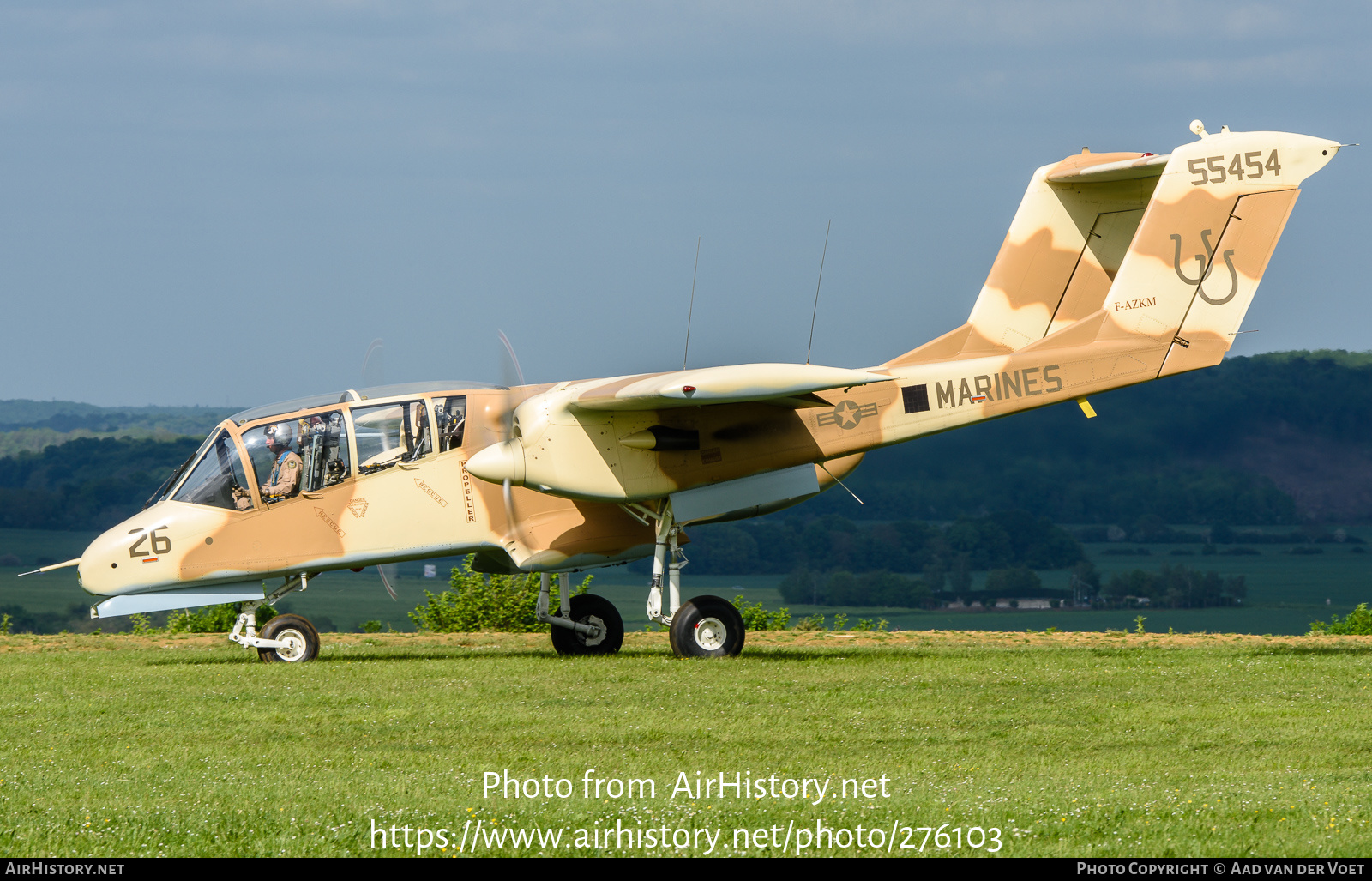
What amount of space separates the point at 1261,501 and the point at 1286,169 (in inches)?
1213

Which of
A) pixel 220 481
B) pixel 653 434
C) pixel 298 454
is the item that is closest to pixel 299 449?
pixel 298 454

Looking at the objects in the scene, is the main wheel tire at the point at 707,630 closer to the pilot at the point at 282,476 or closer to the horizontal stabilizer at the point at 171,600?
the pilot at the point at 282,476

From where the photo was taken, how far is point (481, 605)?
21016 millimetres

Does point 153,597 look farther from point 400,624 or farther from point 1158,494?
point 1158,494

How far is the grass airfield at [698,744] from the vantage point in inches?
280

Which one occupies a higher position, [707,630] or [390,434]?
[390,434]

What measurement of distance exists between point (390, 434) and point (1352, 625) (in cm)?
1326

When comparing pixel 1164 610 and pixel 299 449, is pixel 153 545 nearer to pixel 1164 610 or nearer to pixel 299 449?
pixel 299 449

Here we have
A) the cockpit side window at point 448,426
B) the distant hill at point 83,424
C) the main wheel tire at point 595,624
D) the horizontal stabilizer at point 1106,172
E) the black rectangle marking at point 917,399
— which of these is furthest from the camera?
the distant hill at point 83,424

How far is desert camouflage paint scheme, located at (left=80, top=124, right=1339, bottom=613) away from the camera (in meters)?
14.8

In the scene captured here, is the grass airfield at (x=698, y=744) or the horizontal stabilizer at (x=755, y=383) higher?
the horizontal stabilizer at (x=755, y=383)

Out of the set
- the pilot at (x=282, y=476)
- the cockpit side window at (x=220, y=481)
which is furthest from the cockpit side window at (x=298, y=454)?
the cockpit side window at (x=220, y=481)

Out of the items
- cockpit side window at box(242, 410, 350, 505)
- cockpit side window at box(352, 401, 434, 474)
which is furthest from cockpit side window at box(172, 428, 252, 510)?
cockpit side window at box(352, 401, 434, 474)

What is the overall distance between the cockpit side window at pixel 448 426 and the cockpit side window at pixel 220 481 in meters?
2.11
